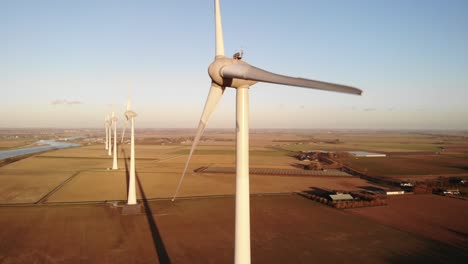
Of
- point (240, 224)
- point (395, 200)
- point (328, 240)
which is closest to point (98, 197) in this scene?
point (328, 240)

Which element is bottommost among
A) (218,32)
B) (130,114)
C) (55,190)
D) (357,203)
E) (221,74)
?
(357,203)

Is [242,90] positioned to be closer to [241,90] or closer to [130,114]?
[241,90]

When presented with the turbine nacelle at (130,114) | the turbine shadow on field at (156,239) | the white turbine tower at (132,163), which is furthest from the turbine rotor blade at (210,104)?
the turbine nacelle at (130,114)

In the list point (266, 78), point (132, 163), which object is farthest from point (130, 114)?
point (266, 78)

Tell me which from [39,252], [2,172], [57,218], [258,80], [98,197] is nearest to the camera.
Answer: [258,80]

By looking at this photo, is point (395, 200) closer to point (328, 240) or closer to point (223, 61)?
point (328, 240)

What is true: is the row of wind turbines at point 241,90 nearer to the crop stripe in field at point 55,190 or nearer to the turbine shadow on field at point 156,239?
the turbine shadow on field at point 156,239
